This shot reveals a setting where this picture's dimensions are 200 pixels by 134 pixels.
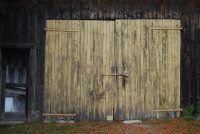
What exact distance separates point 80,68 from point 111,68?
860mm

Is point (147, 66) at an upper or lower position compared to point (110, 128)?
upper

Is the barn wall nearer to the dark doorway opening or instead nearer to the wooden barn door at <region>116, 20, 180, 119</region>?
the wooden barn door at <region>116, 20, 180, 119</region>

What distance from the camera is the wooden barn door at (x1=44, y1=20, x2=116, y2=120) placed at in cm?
1285

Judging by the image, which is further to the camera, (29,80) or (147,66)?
(29,80)

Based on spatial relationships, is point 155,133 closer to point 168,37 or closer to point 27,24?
point 168,37

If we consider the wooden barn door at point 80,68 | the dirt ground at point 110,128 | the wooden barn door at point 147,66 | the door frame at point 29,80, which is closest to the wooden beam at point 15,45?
the door frame at point 29,80

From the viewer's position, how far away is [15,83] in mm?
13234

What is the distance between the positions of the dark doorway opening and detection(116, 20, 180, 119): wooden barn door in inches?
107

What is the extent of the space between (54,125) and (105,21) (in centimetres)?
321

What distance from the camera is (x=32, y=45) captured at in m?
13.0

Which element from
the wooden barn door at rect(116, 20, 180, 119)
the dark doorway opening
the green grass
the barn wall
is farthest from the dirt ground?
the barn wall

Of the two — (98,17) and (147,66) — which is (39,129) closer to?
(147,66)

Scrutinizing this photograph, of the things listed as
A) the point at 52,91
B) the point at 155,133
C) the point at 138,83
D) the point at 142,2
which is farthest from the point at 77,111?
the point at 142,2

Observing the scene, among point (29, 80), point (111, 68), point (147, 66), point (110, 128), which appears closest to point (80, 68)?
point (111, 68)
